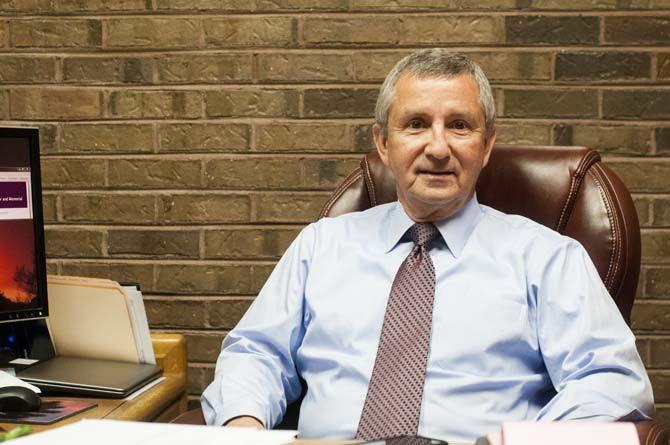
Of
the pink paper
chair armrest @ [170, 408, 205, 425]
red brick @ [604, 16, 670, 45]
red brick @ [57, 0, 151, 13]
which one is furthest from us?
red brick @ [57, 0, 151, 13]

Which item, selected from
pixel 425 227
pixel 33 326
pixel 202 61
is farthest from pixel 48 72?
pixel 425 227

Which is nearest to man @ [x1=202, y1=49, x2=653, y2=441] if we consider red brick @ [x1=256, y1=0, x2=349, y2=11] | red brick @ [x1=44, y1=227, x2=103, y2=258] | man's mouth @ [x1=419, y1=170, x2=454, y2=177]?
man's mouth @ [x1=419, y1=170, x2=454, y2=177]

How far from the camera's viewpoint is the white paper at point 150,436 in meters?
0.93

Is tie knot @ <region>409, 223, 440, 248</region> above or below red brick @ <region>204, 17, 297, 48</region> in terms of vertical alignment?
below

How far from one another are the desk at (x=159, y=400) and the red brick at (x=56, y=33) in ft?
3.36

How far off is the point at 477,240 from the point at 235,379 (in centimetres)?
58

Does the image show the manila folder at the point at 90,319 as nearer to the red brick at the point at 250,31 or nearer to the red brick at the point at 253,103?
the red brick at the point at 253,103

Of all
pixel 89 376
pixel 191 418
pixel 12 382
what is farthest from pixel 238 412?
pixel 12 382

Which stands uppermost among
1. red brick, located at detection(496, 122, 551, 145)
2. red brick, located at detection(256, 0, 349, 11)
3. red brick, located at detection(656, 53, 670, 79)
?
red brick, located at detection(256, 0, 349, 11)

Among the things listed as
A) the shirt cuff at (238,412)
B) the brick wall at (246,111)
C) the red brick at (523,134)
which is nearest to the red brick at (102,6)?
the brick wall at (246,111)

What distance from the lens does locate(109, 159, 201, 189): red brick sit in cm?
229

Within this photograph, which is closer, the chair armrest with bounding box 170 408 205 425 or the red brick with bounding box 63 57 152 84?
the chair armrest with bounding box 170 408 205 425

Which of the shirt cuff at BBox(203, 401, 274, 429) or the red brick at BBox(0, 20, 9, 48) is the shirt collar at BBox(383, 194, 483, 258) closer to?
the shirt cuff at BBox(203, 401, 274, 429)

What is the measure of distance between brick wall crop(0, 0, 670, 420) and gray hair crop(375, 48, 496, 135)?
1.83 feet
